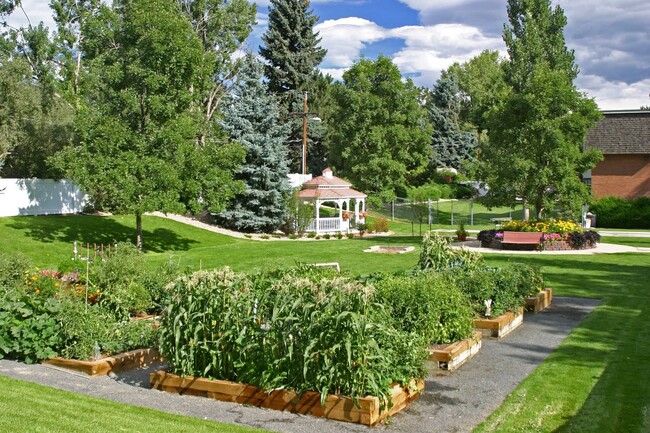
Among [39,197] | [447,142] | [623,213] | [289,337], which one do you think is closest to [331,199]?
[39,197]

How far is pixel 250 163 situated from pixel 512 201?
563 inches

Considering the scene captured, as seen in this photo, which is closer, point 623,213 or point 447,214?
point 623,213

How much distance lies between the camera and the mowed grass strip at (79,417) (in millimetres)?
6129

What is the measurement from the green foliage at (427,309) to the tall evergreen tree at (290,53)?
45440 millimetres

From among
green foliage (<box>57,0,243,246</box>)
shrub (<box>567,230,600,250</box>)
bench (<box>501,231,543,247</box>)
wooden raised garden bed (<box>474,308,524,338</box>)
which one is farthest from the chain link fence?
wooden raised garden bed (<box>474,308,524,338</box>)

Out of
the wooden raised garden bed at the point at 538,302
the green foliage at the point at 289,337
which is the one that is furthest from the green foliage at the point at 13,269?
the wooden raised garden bed at the point at 538,302

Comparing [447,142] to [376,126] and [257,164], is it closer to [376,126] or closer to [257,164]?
[376,126]

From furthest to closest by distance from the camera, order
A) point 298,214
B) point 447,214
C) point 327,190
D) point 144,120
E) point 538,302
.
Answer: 1. point 447,214
2. point 327,190
3. point 298,214
4. point 144,120
5. point 538,302

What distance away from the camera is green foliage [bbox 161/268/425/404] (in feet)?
23.3

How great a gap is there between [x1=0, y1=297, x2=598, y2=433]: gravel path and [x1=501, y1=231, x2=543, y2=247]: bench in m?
15.8

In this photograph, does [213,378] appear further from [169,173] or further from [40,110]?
[40,110]

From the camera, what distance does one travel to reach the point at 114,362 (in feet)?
29.6

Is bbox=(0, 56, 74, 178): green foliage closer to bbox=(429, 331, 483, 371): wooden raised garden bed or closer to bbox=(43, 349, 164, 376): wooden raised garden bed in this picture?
bbox=(43, 349, 164, 376): wooden raised garden bed

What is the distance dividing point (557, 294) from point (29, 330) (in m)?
11.8
